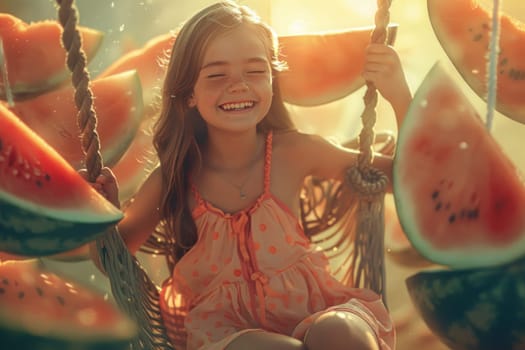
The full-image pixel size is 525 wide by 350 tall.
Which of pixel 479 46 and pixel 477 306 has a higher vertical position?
pixel 479 46

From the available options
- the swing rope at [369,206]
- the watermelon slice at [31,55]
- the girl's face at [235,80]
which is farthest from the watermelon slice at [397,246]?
the watermelon slice at [31,55]

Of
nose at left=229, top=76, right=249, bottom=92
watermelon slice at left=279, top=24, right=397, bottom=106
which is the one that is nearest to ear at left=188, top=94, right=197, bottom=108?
nose at left=229, top=76, right=249, bottom=92

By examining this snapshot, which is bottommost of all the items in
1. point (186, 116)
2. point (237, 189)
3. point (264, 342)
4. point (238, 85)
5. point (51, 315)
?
point (51, 315)

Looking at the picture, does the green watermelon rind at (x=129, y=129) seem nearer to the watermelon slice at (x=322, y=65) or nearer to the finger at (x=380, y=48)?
the watermelon slice at (x=322, y=65)

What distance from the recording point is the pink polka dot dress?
1.31 meters

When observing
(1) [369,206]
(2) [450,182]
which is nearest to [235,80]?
(1) [369,206]

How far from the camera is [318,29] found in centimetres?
170

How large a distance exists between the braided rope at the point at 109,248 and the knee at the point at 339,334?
1.06 feet

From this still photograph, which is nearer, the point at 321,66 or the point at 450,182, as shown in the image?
the point at 450,182

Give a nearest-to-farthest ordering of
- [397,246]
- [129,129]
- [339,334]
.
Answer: [339,334], [397,246], [129,129]

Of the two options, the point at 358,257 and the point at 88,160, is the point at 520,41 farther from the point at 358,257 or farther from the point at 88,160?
the point at 88,160

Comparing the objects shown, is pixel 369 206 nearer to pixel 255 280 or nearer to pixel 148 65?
pixel 255 280

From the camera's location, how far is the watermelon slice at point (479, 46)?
4.52 ft

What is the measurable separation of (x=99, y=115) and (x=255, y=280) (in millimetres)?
588
